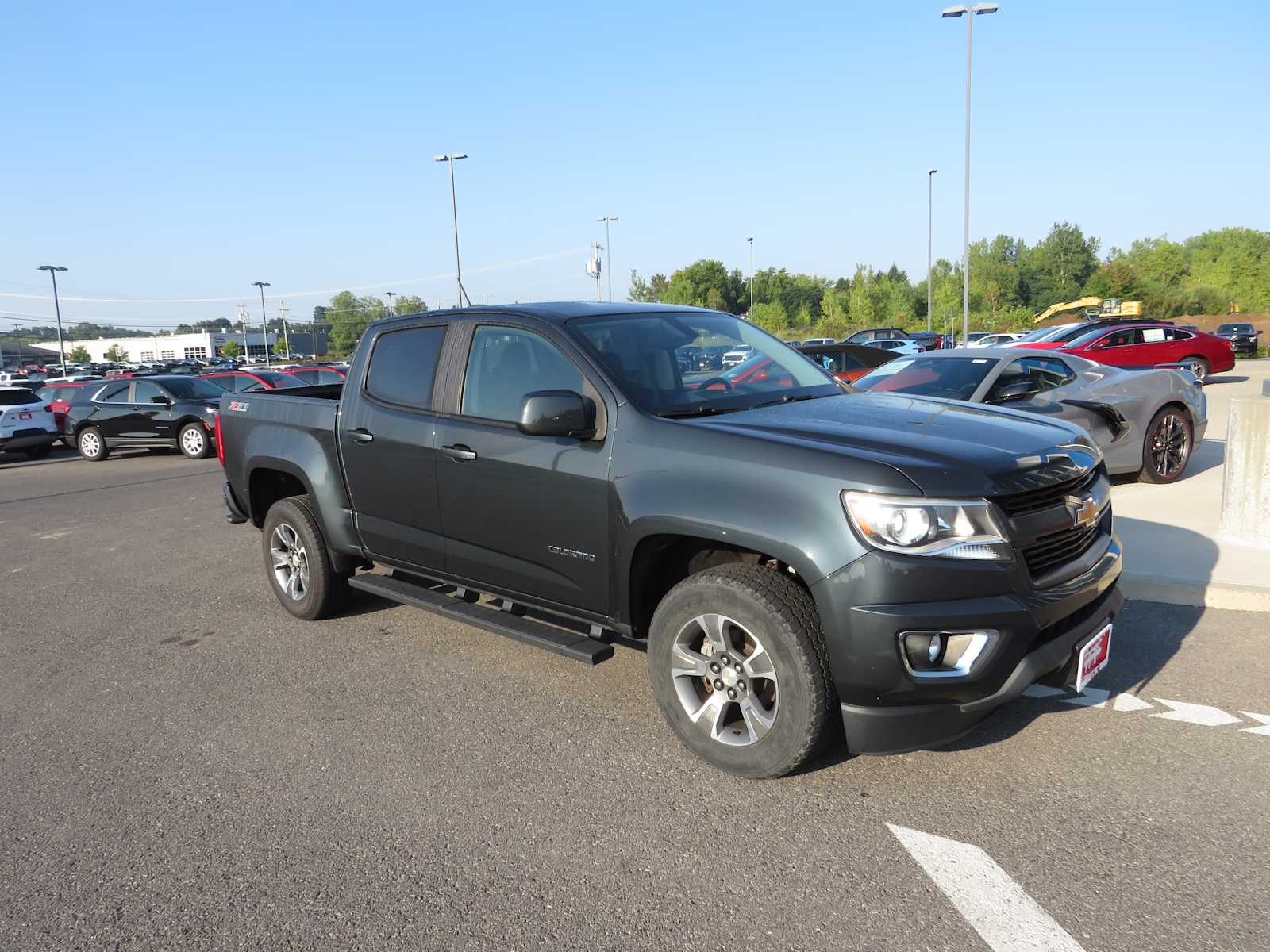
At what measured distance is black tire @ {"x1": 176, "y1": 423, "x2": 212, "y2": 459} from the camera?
17.5 m

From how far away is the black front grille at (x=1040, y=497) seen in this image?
126 inches

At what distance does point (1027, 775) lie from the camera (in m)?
3.45

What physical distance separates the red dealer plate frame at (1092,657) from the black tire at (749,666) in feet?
3.10

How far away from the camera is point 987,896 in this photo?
271cm

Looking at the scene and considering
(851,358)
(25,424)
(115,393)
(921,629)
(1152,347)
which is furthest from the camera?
(1152,347)

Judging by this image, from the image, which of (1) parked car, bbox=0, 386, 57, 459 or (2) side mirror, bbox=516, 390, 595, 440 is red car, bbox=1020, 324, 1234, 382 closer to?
(2) side mirror, bbox=516, 390, 595, 440

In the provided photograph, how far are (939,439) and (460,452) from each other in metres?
2.24

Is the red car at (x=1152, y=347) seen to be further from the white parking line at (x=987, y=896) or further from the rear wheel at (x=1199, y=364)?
the white parking line at (x=987, y=896)

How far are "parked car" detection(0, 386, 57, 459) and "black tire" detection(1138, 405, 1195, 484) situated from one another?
20.3 m

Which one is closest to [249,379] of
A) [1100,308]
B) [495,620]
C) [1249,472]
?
[495,620]

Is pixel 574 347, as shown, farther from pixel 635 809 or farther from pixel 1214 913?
pixel 1214 913

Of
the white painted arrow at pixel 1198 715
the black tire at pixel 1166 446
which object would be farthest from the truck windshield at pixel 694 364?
the black tire at pixel 1166 446

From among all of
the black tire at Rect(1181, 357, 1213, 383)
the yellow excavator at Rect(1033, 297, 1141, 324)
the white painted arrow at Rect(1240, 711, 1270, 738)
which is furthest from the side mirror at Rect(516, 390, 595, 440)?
the yellow excavator at Rect(1033, 297, 1141, 324)

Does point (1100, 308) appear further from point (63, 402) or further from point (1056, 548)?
point (1056, 548)
